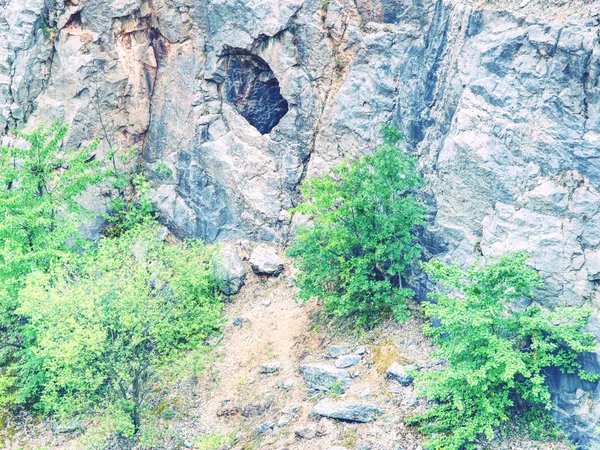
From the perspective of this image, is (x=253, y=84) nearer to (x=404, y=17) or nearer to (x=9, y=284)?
(x=404, y=17)

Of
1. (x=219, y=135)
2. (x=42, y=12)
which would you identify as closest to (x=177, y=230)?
(x=219, y=135)

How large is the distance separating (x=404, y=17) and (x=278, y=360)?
35.8ft

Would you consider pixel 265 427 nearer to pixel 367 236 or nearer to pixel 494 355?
pixel 367 236

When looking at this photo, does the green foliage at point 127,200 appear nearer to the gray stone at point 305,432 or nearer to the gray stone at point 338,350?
the gray stone at point 338,350

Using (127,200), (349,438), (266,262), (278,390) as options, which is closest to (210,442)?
(278,390)

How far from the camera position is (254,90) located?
2364cm

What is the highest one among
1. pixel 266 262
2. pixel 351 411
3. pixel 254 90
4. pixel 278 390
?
pixel 254 90

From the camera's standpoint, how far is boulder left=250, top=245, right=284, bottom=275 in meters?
22.4

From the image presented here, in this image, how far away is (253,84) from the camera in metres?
23.5

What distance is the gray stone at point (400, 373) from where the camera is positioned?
16.6 m

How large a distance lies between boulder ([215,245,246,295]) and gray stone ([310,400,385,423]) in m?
6.77

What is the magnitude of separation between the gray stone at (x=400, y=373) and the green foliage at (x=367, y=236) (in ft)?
5.72

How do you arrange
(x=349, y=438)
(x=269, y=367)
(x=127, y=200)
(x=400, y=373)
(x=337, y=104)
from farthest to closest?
(x=127, y=200)
(x=337, y=104)
(x=269, y=367)
(x=400, y=373)
(x=349, y=438)

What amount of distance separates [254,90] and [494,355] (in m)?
13.3
